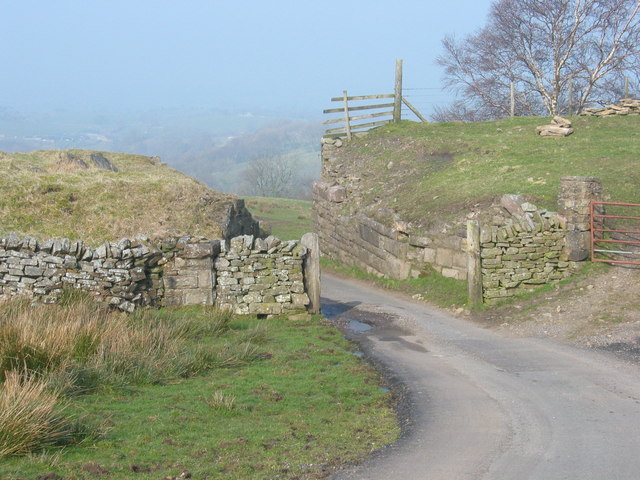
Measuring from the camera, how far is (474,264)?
1752 cm

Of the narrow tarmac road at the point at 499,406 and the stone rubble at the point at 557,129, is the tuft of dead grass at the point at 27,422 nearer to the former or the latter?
the narrow tarmac road at the point at 499,406

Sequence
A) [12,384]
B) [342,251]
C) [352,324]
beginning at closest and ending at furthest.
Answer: [12,384] < [352,324] < [342,251]

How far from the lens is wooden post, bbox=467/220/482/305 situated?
56.8ft

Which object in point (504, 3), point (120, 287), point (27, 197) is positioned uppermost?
point (504, 3)

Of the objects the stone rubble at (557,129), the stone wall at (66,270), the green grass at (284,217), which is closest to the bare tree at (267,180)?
the green grass at (284,217)

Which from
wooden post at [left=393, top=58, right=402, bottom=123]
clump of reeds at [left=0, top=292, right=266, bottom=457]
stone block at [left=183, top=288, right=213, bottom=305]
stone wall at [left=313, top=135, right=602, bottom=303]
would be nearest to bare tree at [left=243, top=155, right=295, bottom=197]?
wooden post at [left=393, top=58, right=402, bottom=123]

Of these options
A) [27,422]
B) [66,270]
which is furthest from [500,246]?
[27,422]

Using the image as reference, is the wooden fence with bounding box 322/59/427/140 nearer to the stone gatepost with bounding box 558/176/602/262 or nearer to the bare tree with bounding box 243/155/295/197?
the stone gatepost with bounding box 558/176/602/262

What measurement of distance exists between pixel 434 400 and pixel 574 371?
301 cm

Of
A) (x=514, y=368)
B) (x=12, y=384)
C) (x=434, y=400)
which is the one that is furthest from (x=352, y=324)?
(x=12, y=384)

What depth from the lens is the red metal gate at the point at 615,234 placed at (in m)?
17.4

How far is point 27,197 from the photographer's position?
20.8 m

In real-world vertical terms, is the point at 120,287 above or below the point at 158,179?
below

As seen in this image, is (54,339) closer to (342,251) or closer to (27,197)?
(27,197)
